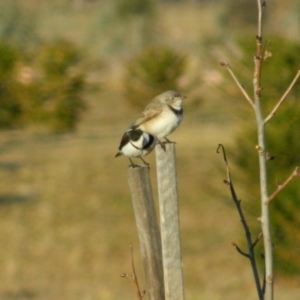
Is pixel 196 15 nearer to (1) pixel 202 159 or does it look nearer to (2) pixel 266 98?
(1) pixel 202 159

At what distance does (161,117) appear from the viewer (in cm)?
476

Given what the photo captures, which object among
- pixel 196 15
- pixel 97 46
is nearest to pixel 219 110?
pixel 97 46

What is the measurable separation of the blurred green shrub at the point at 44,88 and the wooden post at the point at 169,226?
76.1 feet

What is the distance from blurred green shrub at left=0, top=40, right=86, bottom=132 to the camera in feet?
87.1

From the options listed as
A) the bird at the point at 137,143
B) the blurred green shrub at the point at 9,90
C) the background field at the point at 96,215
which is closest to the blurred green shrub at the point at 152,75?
A: the background field at the point at 96,215

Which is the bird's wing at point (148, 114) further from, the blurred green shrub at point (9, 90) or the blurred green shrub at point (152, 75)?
the blurred green shrub at point (152, 75)

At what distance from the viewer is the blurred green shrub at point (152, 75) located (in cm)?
2933

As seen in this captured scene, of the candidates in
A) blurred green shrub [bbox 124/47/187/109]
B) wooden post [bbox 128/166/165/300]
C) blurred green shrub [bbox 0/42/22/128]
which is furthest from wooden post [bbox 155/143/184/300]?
blurred green shrub [bbox 124/47/187/109]

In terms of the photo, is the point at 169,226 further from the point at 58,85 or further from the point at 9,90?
the point at 58,85

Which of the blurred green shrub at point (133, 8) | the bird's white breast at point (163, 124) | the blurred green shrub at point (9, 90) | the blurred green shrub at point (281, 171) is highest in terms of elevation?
the blurred green shrub at point (133, 8)

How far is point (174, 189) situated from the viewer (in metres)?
3.09

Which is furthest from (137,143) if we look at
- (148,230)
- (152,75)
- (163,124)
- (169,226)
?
(152,75)

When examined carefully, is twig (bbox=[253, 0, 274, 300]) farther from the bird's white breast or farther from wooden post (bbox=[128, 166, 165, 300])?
the bird's white breast

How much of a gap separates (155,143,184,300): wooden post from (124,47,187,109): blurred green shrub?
26.0 m
